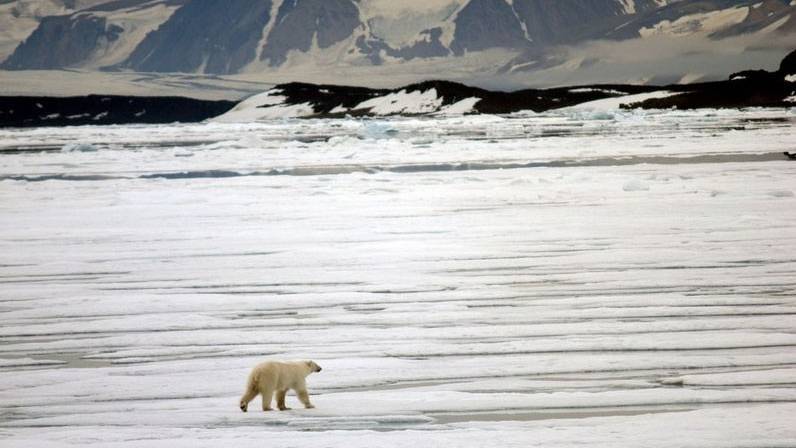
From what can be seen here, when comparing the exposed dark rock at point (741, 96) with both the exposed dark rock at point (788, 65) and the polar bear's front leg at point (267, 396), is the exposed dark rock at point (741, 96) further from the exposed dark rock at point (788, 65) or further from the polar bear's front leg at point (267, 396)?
the polar bear's front leg at point (267, 396)

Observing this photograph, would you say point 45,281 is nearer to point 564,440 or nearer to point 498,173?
point 564,440

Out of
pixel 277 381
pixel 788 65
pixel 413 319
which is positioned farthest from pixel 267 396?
pixel 788 65

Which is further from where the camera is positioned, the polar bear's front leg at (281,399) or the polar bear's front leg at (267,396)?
the polar bear's front leg at (281,399)

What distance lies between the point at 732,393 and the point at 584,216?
28.6 feet

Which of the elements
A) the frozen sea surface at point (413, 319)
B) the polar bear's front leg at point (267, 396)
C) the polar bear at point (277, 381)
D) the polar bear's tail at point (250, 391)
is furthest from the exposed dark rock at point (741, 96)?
the polar bear's tail at point (250, 391)

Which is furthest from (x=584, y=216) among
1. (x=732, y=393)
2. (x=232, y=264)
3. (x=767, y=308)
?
(x=732, y=393)

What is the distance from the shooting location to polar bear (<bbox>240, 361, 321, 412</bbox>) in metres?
4.53

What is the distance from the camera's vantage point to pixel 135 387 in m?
5.25

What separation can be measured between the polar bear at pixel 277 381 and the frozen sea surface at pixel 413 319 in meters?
0.12

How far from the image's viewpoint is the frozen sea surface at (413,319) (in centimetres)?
455

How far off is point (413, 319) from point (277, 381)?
7.81 ft

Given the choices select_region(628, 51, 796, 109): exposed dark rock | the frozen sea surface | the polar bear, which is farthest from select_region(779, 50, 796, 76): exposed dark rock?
the polar bear

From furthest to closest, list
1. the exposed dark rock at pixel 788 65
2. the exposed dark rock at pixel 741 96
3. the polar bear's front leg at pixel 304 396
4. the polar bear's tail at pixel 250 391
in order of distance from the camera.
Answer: the exposed dark rock at pixel 788 65
the exposed dark rock at pixel 741 96
the polar bear's front leg at pixel 304 396
the polar bear's tail at pixel 250 391

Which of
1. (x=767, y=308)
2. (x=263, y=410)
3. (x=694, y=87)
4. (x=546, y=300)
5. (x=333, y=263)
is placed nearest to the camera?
(x=263, y=410)
